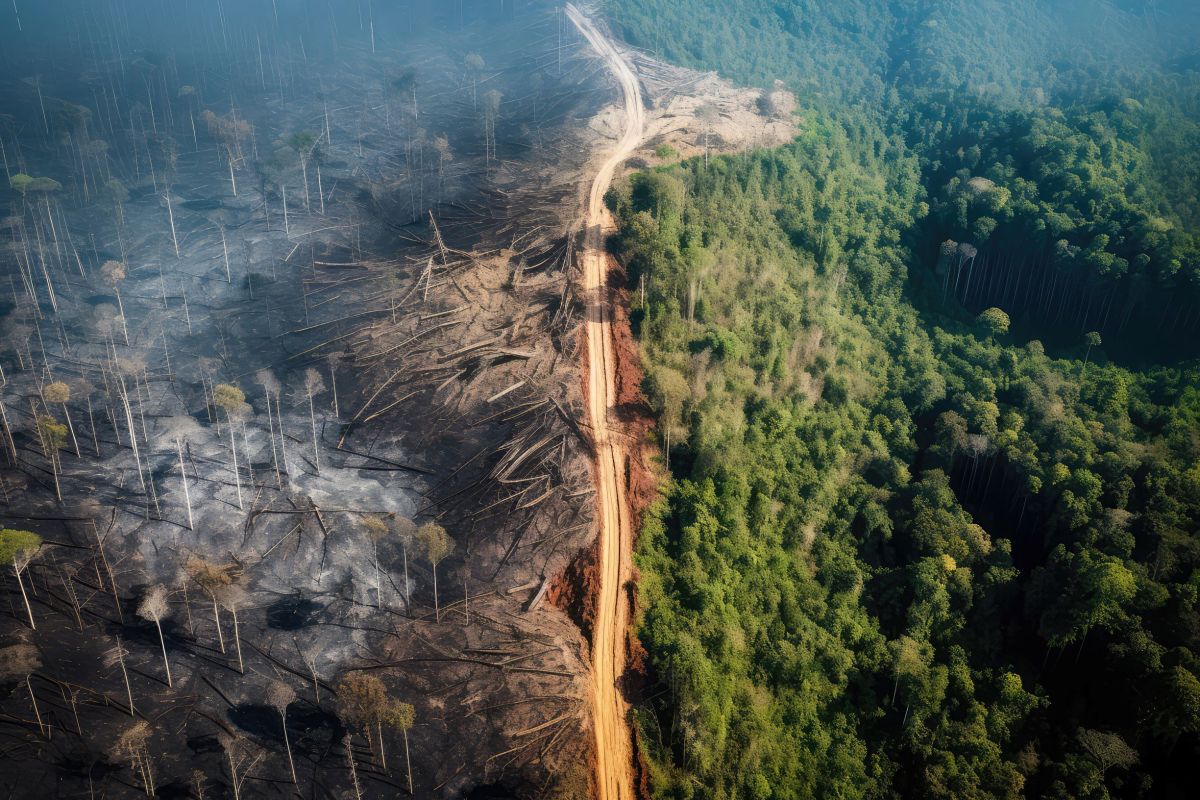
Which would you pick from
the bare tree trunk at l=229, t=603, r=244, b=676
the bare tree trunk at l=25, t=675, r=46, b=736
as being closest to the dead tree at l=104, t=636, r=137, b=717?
the bare tree trunk at l=25, t=675, r=46, b=736

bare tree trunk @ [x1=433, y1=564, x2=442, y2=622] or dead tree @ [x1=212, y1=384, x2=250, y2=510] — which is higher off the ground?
dead tree @ [x1=212, y1=384, x2=250, y2=510]

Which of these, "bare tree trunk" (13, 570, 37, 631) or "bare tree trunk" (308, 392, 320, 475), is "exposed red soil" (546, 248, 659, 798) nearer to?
"bare tree trunk" (308, 392, 320, 475)

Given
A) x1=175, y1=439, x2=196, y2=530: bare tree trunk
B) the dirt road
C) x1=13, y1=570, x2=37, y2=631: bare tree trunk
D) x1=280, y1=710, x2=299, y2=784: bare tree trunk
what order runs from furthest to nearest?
x1=175, y1=439, x2=196, y2=530: bare tree trunk, x1=13, y1=570, x2=37, y2=631: bare tree trunk, the dirt road, x1=280, y1=710, x2=299, y2=784: bare tree trunk

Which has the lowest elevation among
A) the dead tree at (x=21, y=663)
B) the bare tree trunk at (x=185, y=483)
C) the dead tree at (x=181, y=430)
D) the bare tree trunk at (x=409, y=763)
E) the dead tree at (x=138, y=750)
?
the bare tree trunk at (x=409, y=763)

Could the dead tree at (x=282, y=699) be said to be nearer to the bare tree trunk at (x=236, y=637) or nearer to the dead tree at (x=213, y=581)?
the bare tree trunk at (x=236, y=637)

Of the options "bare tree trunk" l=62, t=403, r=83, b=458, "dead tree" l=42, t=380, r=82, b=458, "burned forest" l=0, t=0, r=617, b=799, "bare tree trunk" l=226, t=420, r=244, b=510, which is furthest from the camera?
"dead tree" l=42, t=380, r=82, b=458

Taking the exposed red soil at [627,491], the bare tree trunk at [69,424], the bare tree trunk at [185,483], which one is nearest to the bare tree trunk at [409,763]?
the exposed red soil at [627,491]

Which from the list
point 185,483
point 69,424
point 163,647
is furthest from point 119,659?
point 69,424
